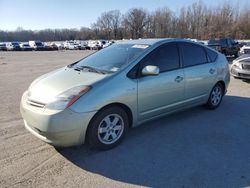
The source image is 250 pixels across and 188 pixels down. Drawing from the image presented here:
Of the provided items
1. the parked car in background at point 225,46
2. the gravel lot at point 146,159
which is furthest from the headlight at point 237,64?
the parked car in background at point 225,46

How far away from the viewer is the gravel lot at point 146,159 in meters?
3.11

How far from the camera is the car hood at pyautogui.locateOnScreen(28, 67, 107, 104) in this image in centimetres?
358

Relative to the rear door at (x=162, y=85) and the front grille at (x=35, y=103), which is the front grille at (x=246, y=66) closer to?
the rear door at (x=162, y=85)

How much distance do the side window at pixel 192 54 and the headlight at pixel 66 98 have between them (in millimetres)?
2315

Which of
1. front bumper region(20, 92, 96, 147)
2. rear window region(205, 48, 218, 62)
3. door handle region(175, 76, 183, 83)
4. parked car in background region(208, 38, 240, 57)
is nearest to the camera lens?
front bumper region(20, 92, 96, 147)

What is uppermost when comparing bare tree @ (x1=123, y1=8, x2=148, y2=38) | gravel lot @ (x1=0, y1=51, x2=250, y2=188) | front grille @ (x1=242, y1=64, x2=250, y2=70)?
bare tree @ (x1=123, y1=8, x2=148, y2=38)

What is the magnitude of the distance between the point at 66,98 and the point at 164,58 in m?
2.04

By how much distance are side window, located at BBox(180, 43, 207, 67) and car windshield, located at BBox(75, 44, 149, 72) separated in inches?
38.0

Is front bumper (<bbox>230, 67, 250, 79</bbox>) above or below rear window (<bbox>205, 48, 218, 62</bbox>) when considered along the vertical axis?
below

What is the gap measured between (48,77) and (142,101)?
1.60 m

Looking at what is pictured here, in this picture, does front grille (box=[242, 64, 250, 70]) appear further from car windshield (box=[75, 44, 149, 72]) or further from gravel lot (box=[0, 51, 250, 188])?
car windshield (box=[75, 44, 149, 72])

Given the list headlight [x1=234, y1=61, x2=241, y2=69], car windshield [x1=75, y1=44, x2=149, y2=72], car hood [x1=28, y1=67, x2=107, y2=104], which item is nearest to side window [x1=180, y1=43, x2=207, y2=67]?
car windshield [x1=75, y1=44, x2=149, y2=72]

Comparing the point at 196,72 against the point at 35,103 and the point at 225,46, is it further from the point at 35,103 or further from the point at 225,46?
the point at 225,46

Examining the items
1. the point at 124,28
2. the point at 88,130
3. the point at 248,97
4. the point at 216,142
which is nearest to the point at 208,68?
the point at 216,142
